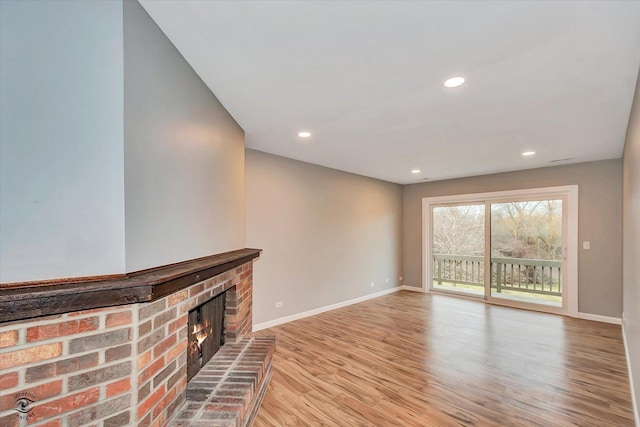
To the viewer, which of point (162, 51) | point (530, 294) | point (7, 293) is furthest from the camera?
point (530, 294)

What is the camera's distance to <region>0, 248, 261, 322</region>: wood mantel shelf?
38.0 inches

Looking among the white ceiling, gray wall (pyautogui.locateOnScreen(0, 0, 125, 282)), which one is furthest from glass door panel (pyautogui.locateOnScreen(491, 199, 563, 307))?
gray wall (pyautogui.locateOnScreen(0, 0, 125, 282))

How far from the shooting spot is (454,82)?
2047 millimetres

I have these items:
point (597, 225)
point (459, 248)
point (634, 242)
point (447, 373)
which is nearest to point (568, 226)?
point (597, 225)

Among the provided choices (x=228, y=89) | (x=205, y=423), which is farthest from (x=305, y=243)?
(x=205, y=423)

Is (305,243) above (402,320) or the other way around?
above

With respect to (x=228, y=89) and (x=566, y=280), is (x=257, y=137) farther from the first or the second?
(x=566, y=280)

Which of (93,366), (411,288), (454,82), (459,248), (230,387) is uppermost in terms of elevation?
(454,82)

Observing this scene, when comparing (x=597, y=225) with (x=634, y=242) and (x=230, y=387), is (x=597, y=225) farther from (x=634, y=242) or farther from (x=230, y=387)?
(x=230, y=387)

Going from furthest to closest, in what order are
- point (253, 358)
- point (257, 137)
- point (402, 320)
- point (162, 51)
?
point (402, 320) → point (257, 137) → point (253, 358) → point (162, 51)

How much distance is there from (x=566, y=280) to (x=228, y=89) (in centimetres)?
560

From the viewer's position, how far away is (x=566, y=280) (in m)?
4.62

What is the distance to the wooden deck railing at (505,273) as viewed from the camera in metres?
4.89

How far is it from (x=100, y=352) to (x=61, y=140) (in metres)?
0.84
